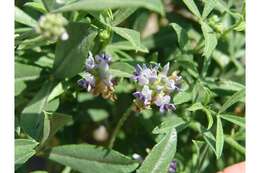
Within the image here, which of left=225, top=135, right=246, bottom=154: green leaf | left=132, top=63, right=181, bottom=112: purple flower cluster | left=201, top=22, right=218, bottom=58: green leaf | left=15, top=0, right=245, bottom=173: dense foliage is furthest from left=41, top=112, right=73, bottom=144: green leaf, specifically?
left=225, top=135, right=246, bottom=154: green leaf

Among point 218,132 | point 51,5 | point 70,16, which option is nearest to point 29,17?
point 70,16

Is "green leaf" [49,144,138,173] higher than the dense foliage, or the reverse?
the dense foliage

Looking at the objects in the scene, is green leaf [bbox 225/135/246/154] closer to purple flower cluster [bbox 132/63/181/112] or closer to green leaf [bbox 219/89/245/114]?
green leaf [bbox 219/89/245/114]

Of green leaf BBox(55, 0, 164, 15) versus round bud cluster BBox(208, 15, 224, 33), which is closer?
green leaf BBox(55, 0, 164, 15)

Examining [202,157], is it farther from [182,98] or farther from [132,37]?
[132,37]
